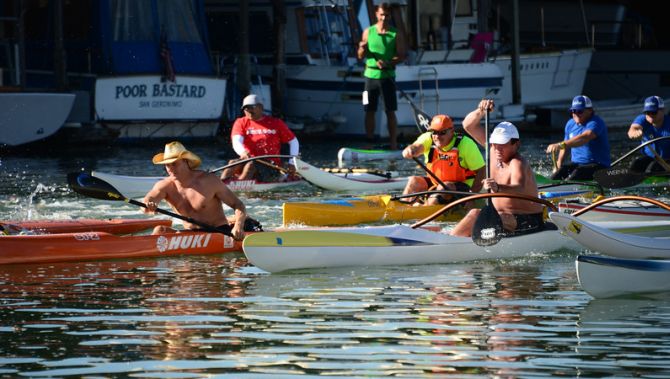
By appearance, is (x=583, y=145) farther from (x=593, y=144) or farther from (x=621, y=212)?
(x=621, y=212)

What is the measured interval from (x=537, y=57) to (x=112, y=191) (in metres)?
17.0

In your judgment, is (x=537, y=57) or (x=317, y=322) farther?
(x=537, y=57)

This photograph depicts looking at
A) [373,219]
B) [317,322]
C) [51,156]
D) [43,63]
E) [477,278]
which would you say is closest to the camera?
[317,322]

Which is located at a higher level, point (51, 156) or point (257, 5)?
point (257, 5)

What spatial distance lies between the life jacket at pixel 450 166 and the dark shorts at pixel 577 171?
3179 millimetres

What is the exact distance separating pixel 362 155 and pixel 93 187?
8.70 meters

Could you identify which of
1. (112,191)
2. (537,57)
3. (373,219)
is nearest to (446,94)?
(537,57)

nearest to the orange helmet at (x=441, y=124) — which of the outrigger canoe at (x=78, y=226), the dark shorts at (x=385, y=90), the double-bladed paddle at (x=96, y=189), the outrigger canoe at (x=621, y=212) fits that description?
the outrigger canoe at (x=621, y=212)

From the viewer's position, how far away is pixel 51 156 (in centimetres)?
2233

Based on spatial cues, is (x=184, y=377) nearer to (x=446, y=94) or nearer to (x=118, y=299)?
(x=118, y=299)

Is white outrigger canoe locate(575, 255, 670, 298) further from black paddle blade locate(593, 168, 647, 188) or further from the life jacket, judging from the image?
black paddle blade locate(593, 168, 647, 188)

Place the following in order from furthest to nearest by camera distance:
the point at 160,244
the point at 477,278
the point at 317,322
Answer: the point at 160,244, the point at 477,278, the point at 317,322

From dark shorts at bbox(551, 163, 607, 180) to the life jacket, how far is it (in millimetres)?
3179

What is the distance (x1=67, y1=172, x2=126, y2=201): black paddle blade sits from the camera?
1248 centimetres
